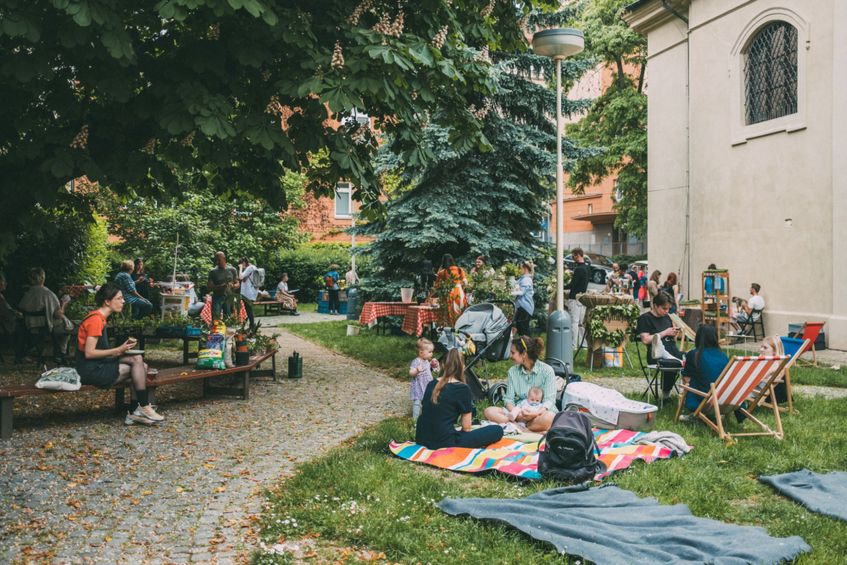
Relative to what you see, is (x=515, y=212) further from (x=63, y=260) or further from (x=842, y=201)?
(x=63, y=260)

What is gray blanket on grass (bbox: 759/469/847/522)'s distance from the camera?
5988mm

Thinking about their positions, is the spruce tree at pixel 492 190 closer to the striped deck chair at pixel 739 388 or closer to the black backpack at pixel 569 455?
the striped deck chair at pixel 739 388

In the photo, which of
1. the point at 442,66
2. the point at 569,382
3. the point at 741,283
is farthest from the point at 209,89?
the point at 741,283

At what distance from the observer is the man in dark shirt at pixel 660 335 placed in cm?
1029

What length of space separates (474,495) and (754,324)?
1380 centimetres

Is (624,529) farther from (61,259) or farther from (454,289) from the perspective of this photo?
(61,259)

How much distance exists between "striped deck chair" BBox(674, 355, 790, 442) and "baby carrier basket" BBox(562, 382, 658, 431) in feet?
1.79

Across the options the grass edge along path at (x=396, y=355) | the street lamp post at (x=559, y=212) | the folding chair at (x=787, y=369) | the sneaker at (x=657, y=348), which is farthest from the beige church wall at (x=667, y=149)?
the sneaker at (x=657, y=348)

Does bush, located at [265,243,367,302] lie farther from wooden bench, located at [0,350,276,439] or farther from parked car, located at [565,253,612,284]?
wooden bench, located at [0,350,276,439]

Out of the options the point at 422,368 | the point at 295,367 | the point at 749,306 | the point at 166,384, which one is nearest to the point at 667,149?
the point at 749,306

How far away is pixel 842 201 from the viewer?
16016 millimetres

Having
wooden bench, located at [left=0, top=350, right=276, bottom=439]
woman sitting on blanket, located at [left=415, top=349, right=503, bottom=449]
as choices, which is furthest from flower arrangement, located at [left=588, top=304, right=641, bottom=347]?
woman sitting on blanket, located at [left=415, top=349, right=503, bottom=449]

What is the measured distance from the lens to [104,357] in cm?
864

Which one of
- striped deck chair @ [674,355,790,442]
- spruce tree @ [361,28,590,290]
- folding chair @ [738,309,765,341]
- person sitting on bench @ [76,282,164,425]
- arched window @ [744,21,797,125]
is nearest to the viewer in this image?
striped deck chair @ [674,355,790,442]
